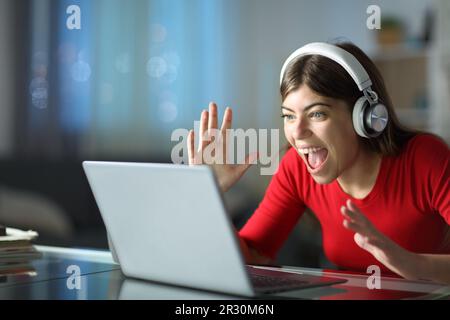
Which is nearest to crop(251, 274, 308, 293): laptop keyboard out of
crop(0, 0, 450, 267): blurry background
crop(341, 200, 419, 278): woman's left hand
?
crop(341, 200, 419, 278): woman's left hand

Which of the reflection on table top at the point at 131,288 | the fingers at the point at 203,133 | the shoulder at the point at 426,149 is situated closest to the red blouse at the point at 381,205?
the shoulder at the point at 426,149

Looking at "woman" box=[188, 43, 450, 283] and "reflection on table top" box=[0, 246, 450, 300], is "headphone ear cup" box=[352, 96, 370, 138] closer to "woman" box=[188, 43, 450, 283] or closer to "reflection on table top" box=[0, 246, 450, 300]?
"woman" box=[188, 43, 450, 283]

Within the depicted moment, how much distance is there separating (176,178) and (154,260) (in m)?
0.17

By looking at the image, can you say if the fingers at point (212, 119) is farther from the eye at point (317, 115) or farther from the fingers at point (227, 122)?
the eye at point (317, 115)

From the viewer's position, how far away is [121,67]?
146 inches

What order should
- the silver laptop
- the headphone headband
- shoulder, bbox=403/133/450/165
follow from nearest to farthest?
the silver laptop, the headphone headband, shoulder, bbox=403/133/450/165

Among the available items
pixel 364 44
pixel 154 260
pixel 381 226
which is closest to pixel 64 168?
pixel 364 44

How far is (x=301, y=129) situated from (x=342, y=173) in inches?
7.5

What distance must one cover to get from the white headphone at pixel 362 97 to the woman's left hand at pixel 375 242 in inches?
11.1

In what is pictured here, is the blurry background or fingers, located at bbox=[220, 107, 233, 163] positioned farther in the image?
the blurry background

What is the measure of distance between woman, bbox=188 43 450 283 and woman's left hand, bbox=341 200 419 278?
16 centimetres

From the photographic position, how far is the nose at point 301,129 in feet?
4.27

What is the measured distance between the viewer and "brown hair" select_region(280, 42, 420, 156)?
130 centimetres

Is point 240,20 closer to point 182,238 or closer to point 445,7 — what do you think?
point 445,7
